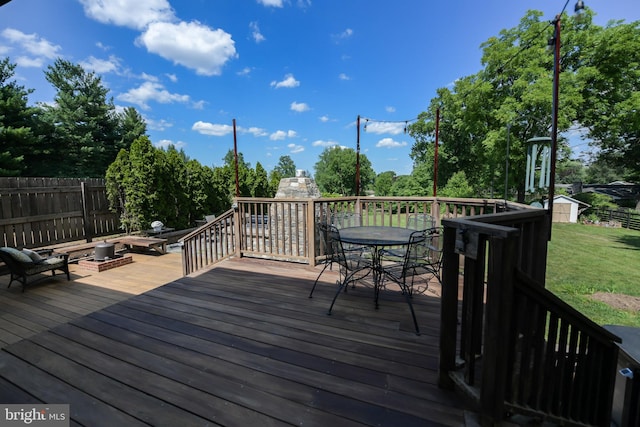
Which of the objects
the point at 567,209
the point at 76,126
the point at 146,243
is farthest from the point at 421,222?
the point at 76,126

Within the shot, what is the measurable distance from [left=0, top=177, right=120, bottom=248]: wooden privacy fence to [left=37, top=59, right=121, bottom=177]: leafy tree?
9.14 meters

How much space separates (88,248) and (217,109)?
16.3 metres

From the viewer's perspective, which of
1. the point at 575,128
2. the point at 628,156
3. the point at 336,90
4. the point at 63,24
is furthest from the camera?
the point at 336,90

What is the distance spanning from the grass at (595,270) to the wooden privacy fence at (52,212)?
1096cm

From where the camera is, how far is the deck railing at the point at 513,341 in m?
1.20

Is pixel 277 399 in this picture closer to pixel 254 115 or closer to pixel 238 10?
pixel 238 10

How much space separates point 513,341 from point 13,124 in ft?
59.7

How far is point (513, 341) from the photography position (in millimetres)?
1253

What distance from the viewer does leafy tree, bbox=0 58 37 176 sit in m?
11.4

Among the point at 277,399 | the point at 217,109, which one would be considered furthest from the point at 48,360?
the point at 217,109

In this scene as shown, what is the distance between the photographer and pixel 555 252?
8.88m

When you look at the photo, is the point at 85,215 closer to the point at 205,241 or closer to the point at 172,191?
the point at 172,191

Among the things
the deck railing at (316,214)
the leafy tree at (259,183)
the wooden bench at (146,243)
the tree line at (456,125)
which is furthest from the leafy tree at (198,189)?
the deck railing at (316,214)

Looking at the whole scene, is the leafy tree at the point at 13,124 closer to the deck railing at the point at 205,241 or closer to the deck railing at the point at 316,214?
the deck railing at the point at 205,241
